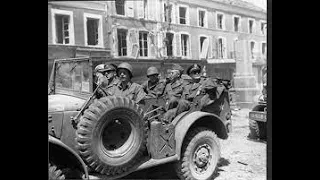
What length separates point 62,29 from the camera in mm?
2807

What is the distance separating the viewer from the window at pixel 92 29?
2934 millimetres

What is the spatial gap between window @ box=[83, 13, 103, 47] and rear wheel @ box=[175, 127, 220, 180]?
1.27 meters

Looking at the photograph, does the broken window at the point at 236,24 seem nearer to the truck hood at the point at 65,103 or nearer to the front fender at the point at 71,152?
the truck hood at the point at 65,103

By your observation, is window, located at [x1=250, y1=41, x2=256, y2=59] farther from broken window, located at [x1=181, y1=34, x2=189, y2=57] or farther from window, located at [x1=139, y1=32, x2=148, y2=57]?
window, located at [x1=139, y1=32, x2=148, y2=57]

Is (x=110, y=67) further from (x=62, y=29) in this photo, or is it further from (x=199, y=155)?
(x=199, y=155)

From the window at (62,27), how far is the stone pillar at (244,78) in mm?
1561

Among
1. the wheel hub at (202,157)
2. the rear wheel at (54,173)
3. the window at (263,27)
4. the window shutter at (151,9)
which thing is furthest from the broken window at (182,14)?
the rear wheel at (54,173)

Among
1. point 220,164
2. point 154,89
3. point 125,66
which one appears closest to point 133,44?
point 125,66

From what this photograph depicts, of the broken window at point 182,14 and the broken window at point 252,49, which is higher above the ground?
the broken window at point 182,14

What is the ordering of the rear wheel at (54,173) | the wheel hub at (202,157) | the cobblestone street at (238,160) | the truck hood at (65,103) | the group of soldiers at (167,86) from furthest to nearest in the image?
the wheel hub at (202,157), the group of soldiers at (167,86), the cobblestone street at (238,160), the truck hood at (65,103), the rear wheel at (54,173)

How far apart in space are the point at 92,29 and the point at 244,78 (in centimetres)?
150
